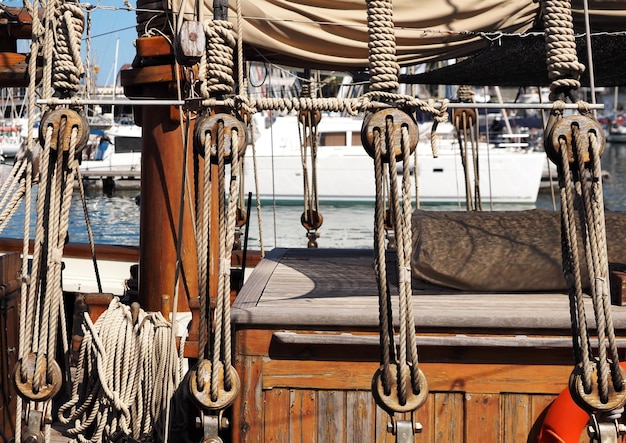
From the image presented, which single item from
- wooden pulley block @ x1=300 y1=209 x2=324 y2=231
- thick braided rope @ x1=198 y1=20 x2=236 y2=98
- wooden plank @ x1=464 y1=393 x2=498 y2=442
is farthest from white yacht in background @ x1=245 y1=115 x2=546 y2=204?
thick braided rope @ x1=198 y1=20 x2=236 y2=98

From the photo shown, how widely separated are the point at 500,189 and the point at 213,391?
964 inches

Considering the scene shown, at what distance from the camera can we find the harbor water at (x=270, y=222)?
20578 millimetres

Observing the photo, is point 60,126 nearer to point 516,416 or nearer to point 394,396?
point 394,396

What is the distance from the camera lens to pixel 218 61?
8.80 feet

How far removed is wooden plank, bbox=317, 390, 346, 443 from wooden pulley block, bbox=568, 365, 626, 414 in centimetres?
107

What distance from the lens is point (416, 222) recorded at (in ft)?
13.6

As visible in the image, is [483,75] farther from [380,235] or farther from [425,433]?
[380,235]

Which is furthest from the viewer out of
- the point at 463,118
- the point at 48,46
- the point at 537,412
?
the point at 463,118

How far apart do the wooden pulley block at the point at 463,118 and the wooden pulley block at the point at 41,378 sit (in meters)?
5.52

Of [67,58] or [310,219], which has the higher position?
[67,58]

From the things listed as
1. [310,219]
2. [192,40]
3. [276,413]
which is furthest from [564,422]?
[310,219]

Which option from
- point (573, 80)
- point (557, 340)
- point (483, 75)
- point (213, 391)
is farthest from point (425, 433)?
point (483, 75)

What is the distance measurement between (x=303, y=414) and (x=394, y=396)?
35.4 inches

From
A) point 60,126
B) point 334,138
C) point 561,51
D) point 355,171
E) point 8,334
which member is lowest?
point 8,334
